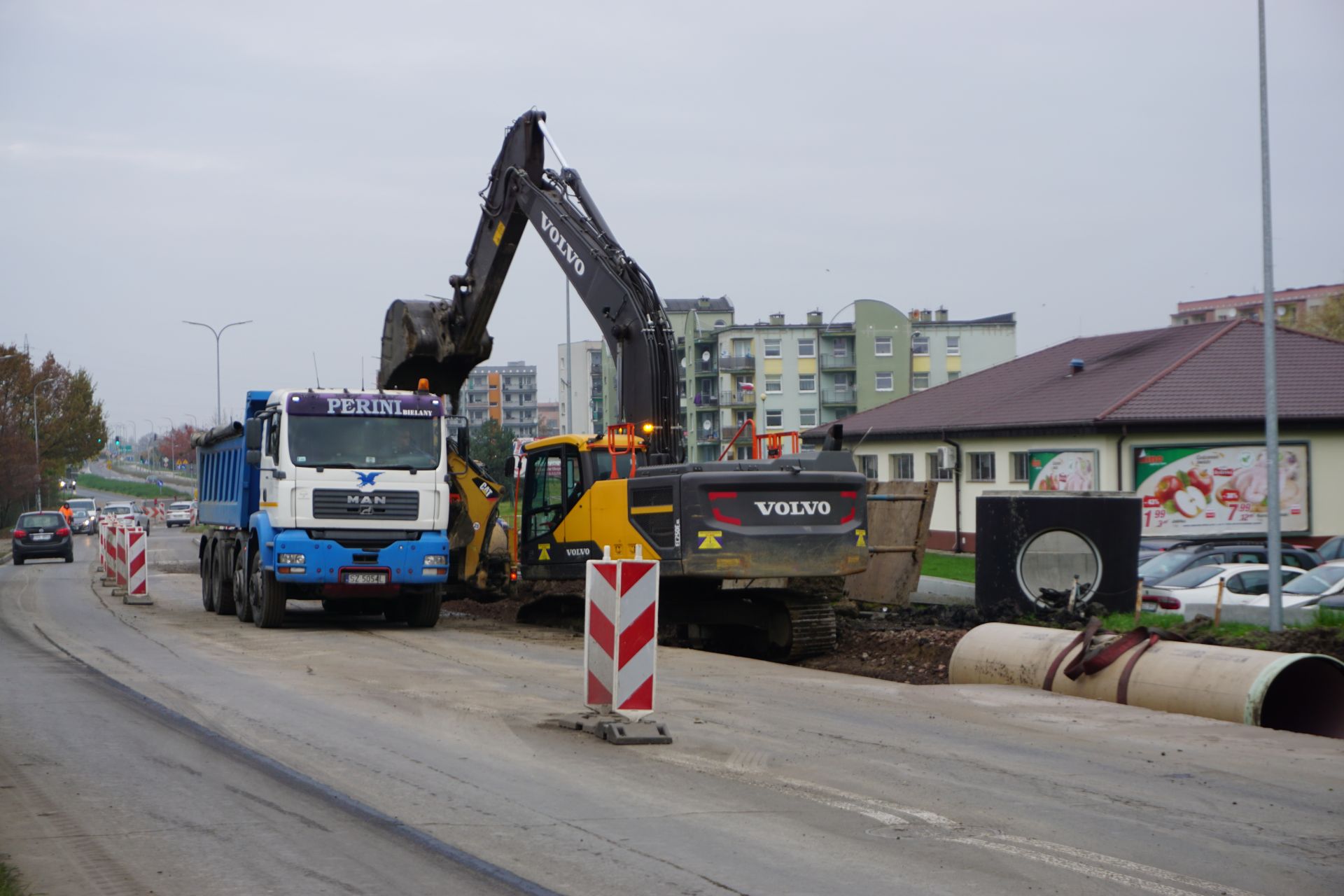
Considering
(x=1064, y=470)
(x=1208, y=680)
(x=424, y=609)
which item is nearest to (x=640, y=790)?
(x=1208, y=680)

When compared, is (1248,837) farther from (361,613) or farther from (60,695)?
(361,613)

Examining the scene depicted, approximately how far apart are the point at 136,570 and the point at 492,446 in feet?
110

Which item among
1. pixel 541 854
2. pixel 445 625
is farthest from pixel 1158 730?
pixel 445 625

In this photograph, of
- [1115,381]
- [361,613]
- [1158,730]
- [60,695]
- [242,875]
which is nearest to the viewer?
[242,875]

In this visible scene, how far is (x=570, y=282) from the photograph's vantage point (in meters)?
18.1

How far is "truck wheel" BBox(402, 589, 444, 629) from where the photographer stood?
18953mm

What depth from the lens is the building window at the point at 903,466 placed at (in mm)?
43969

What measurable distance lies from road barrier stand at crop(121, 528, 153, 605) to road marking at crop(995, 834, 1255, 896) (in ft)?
67.3

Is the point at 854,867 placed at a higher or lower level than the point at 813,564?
lower

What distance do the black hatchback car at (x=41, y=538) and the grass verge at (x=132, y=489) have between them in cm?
8753

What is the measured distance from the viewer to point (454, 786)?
7953 millimetres

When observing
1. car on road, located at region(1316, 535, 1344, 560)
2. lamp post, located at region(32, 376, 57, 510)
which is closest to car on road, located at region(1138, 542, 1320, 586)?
car on road, located at region(1316, 535, 1344, 560)

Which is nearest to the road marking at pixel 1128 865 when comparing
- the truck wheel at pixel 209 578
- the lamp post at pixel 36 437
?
the truck wheel at pixel 209 578

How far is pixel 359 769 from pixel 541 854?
2317 millimetres
